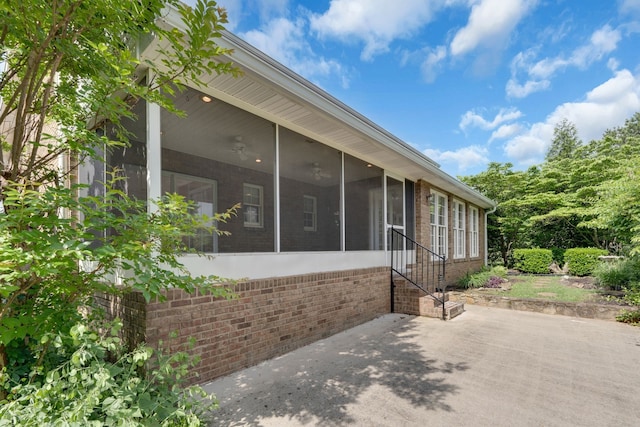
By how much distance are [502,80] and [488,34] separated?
3.71 meters

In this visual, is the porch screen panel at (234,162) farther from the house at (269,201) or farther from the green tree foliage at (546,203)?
the green tree foliage at (546,203)

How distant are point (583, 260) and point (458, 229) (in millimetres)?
5870

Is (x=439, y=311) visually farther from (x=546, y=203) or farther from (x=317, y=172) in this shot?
(x=546, y=203)

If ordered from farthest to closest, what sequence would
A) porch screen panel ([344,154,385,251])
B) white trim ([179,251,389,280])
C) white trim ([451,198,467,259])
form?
white trim ([451,198,467,259]) → porch screen panel ([344,154,385,251]) → white trim ([179,251,389,280])

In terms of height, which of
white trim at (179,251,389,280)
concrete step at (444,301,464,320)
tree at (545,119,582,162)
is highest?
tree at (545,119,582,162)

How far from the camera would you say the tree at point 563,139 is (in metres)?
27.1

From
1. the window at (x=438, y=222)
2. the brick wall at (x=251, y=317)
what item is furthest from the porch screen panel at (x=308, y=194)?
the window at (x=438, y=222)

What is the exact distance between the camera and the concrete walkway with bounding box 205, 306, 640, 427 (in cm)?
264

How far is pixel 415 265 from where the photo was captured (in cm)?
780

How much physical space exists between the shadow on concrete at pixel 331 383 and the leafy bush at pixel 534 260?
1199 centimetres

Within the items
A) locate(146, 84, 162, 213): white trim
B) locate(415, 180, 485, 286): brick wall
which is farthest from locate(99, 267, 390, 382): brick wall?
locate(415, 180, 485, 286): brick wall

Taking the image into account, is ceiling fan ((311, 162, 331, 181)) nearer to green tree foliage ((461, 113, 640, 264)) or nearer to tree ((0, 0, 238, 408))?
tree ((0, 0, 238, 408))

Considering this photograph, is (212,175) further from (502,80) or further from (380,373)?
(502,80)

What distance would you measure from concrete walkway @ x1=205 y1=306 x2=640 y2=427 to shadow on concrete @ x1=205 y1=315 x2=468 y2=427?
0.04ft
